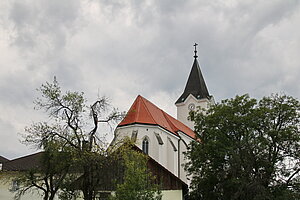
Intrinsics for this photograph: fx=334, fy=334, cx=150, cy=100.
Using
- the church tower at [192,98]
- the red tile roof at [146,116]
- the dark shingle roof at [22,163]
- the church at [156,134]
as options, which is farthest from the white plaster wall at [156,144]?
the church tower at [192,98]

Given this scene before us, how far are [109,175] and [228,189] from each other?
28.3 ft

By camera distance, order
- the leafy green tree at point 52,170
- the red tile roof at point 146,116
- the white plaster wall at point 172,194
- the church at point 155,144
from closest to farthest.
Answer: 1. the leafy green tree at point 52,170
2. the white plaster wall at point 172,194
3. the church at point 155,144
4. the red tile roof at point 146,116

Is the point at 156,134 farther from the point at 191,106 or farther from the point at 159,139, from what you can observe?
the point at 191,106

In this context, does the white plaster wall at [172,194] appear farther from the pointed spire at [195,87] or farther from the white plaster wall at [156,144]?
the pointed spire at [195,87]

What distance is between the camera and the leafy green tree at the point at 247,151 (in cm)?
2197

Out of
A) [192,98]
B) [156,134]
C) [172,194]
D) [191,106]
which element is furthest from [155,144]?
[192,98]

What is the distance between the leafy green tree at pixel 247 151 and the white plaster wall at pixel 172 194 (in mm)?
1164

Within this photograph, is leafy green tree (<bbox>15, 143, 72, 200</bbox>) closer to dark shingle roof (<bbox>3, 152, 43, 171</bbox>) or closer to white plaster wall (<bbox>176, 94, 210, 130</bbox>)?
dark shingle roof (<bbox>3, 152, 43, 171</bbox>)

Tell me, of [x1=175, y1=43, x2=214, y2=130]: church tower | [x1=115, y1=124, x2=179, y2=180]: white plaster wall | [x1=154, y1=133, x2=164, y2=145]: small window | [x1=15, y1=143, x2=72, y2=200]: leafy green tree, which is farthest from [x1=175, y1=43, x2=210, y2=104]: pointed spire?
[x1=15, y1=143, x2=72, y2=200]: leafy green tree

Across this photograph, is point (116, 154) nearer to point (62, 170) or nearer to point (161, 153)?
point (62, 170)

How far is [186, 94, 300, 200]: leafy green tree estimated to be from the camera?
22.0m

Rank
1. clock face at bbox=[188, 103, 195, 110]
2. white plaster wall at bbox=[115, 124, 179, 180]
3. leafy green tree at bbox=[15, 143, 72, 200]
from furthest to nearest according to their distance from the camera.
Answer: clock face at bbox=[188, 103, 195, 110] → white plaster wall at bbox=[115, 124, 179, 180] → leafy green tree at bbox=[15, 143, 72, 200]

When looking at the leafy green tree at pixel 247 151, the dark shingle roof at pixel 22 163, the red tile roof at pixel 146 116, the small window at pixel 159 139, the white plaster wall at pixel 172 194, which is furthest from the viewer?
the red tile roof at pixel 146 116

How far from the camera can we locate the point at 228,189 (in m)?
23.4
